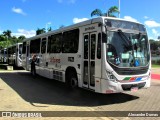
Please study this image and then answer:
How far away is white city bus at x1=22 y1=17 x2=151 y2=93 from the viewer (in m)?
10.2

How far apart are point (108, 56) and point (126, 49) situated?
0.83m

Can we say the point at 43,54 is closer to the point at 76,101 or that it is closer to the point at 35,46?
the point at 35,46

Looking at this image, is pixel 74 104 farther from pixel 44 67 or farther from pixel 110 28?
pixel 44 67

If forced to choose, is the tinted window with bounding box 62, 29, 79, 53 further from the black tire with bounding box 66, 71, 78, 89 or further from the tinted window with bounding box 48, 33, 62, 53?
the black tire with bounding box 66, 71, 78, 89

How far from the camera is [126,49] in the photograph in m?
10.6

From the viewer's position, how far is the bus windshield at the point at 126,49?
1027 centimetres

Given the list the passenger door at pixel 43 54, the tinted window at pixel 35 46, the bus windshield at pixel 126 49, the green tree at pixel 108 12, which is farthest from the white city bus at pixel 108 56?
the green tree at pixel 108 12

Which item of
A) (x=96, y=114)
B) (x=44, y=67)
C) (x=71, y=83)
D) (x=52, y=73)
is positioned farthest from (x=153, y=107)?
(x=44, y=67)

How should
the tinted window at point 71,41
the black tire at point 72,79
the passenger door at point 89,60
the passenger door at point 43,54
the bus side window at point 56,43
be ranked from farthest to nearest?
1. the passenger door at point 43,54
2. the bus side window at point 56,43
3. the tinted window at point 71,41
4. the black tire at point 72,79
5. the passenger door at point 89,60

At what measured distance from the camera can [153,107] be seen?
980 centimetres

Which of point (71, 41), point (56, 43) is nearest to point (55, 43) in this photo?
point (56, 43)

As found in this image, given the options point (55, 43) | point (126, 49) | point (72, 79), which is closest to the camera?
point (126, 49)

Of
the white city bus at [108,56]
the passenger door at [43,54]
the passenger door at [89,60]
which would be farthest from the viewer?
the passenger door at [43,54]

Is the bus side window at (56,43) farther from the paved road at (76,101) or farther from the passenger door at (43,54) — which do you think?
the paved road at (76,101)
